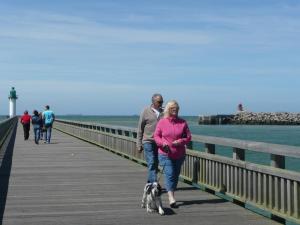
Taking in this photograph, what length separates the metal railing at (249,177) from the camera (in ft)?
24.4

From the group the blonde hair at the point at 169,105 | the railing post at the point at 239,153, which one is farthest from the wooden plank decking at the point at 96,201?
the blonde hair at the point at 169,105

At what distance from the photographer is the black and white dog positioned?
844cm

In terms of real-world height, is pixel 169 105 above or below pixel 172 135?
above

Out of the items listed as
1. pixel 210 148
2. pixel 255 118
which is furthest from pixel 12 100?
pixel 255 118

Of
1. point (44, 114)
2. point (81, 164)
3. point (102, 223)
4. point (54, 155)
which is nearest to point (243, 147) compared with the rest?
point (102, 223)

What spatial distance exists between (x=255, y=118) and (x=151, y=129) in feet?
451

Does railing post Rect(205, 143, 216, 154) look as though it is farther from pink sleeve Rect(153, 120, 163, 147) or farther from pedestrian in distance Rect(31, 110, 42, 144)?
pedestrian in distance Rect(31, 110, 42, 144)

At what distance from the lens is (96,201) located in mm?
9727

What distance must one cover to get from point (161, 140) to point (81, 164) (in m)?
8.01

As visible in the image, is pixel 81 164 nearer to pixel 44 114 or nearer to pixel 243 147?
pixel 243 147

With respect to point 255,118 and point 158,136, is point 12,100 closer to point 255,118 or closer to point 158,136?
point 158,136

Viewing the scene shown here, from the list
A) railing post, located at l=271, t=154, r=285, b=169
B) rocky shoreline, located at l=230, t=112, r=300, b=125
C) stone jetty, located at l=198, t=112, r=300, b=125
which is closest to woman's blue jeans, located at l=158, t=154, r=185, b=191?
railing post, located at l=271, t=154, r=285, b=169

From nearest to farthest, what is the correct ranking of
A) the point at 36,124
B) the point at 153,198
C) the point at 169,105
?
the point at 153,198, the point at 169,105, the point at 36,124

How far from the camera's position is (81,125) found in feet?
108
